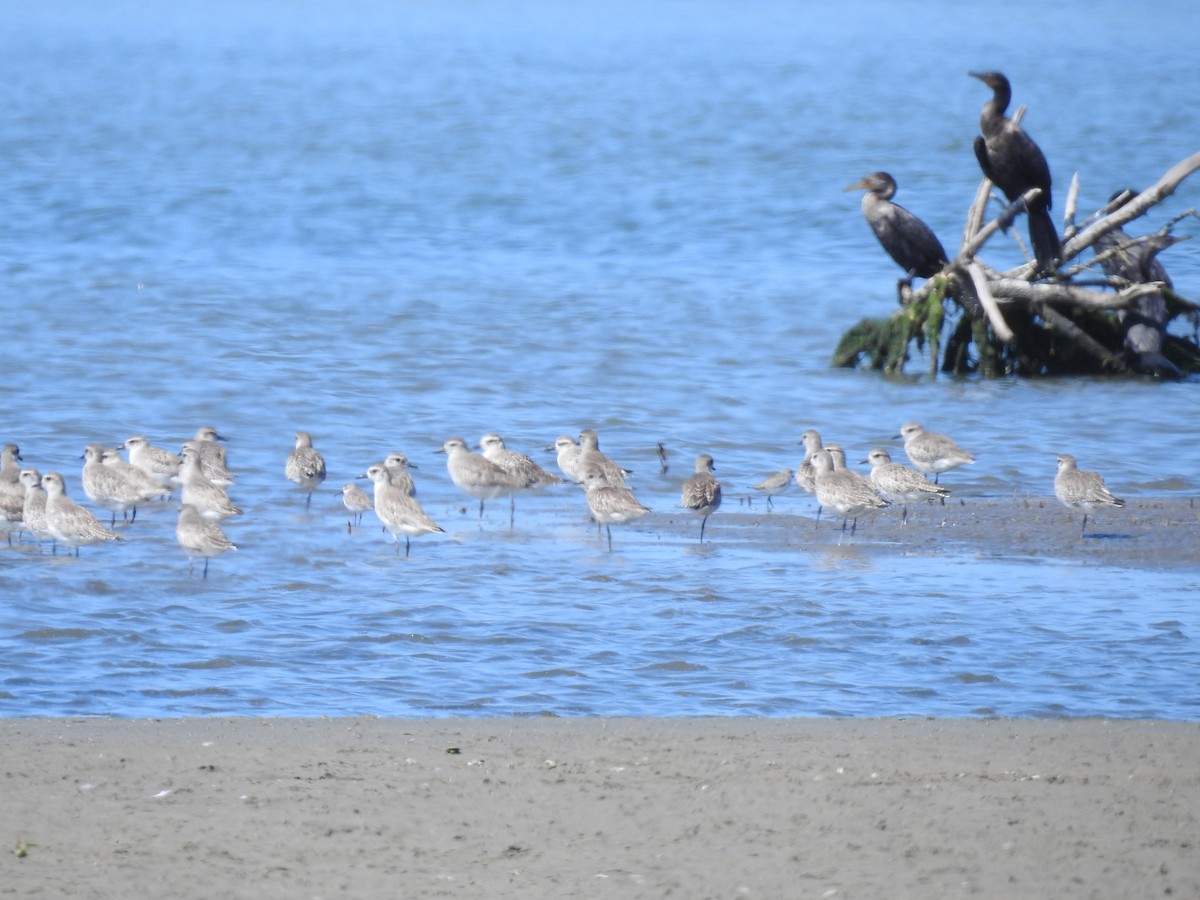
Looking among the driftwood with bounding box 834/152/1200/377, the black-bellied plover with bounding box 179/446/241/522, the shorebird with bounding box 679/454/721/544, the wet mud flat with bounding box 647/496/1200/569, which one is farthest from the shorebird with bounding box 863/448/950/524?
the driftwood with bounding box 834/152/1200/377

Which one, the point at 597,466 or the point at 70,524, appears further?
the point at 597,466

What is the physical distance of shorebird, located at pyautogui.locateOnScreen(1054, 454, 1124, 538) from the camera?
11133 mm

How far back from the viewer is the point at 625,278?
79.1 ft

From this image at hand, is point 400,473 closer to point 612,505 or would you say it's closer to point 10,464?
point 612,505

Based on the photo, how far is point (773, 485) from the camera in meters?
12.3

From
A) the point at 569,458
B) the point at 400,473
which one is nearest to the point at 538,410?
the point at 569,458

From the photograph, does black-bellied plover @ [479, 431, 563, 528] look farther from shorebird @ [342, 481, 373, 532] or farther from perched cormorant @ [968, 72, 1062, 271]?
perched cormorant @ [968, 72, 1062, 271]

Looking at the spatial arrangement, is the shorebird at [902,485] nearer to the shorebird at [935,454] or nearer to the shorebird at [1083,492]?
the shorebird at [935,454]

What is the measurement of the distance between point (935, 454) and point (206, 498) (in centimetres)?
475

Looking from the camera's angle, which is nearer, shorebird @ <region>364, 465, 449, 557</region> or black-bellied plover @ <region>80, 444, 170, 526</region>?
shorebird @ <region>364, 465, 449, 557</region>

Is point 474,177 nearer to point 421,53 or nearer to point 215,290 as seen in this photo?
point 215,290

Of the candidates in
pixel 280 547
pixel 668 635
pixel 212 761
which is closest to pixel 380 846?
pixel 212 761

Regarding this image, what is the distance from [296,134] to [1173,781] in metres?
44.4

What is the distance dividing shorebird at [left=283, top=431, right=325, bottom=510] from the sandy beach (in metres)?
4.92
